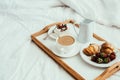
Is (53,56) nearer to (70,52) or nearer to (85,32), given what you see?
(70,52)

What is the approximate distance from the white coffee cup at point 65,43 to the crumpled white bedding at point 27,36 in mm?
67

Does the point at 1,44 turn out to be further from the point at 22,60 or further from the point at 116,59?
the point at 116,59

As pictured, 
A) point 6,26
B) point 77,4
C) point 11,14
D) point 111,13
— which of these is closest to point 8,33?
point 6,26

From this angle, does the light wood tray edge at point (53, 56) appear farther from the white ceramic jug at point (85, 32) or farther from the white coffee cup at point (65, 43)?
the white ceramic jug at point (85, 32)

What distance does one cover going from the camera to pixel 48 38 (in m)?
0.99

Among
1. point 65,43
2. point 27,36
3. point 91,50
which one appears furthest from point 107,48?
point 27,36

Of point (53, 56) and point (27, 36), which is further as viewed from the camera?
point (27, 36)

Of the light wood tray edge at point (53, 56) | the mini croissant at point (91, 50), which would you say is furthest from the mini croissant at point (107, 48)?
the light wood tray edge at point (53, 56)

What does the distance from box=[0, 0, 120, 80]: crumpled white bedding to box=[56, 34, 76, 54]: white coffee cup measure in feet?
0.22

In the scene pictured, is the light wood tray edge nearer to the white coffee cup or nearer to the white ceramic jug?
the white coffee cup

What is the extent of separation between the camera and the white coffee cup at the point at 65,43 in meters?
0.86

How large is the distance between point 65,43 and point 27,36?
232 mm

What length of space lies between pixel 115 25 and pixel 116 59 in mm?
292

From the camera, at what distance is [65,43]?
882mm
